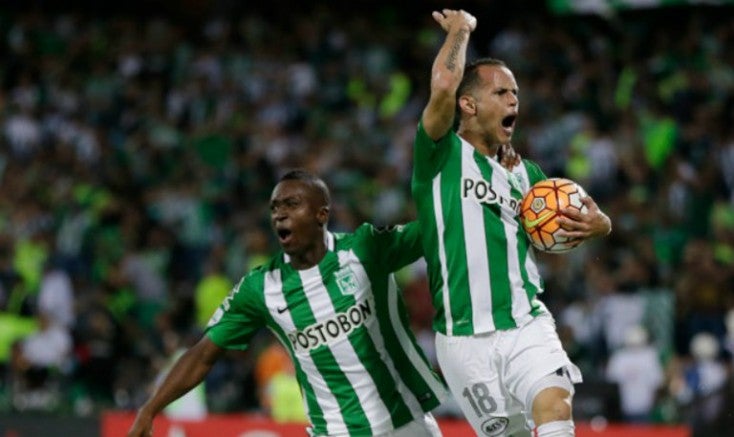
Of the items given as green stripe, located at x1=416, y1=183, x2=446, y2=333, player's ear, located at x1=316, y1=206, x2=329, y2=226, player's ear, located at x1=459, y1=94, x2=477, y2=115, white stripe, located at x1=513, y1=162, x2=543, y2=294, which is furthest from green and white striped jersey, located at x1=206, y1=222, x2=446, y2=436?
player's ear, located at x1=459, y1=94, x2=477, y2=115

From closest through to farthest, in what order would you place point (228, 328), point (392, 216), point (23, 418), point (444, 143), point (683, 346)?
point (444, 143), point (228, 328), point (23, 418), point (683, 346), point (392, 216)

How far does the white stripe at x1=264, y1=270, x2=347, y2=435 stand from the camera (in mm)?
6758

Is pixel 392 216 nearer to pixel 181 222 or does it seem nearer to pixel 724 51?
pixel 181 222

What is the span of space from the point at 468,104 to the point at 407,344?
1276 mm

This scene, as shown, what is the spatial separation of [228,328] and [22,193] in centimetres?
965

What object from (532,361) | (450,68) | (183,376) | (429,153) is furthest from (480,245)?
(183,376)

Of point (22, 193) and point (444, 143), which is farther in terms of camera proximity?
point (22, 193)

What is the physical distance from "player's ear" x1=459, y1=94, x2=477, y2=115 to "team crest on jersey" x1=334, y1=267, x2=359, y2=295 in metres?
1.00

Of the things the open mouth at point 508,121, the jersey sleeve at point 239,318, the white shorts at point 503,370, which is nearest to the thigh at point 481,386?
the white shorts at point 503,370

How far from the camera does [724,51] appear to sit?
51.1 feet

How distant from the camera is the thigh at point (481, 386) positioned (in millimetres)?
6156

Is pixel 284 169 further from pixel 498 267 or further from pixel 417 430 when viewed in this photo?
pixel 498 267

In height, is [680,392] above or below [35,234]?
below

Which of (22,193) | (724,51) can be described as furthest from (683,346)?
(22,193)
